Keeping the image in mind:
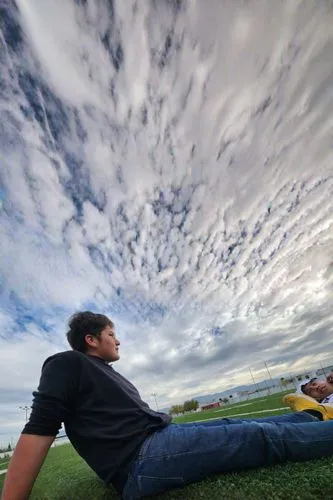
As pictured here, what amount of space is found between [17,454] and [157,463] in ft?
2.73

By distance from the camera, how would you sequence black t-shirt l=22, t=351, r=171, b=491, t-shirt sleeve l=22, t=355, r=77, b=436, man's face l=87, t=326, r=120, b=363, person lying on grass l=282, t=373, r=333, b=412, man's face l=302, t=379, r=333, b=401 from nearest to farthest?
t-shirt sleeve l=22, t=355, r=77, b=436 < black t-shirt l=22, t=351, r=171, b=491 < man's face l=87, t=326, r=120, b=363 < person lying on grass l=282, t=373, r=333, b=412 < man's face l=302, t=379, r=333, b=401

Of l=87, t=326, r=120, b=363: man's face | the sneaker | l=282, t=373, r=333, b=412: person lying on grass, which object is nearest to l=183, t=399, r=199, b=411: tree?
l=282, t=373, r=333, b=412: person lying on grass

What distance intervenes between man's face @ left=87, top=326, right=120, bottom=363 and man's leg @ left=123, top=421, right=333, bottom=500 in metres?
0.73

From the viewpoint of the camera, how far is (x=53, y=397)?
1663mm

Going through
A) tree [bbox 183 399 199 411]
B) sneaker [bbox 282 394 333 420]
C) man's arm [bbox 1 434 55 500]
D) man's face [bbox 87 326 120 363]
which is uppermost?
tree [bbox 183 399 199 411]

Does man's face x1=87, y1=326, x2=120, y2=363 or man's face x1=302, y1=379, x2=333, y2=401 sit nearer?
man's face x1=87, y1=326, x2=120, y2=363

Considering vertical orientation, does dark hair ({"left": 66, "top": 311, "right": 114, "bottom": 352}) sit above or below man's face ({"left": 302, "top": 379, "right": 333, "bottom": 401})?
above

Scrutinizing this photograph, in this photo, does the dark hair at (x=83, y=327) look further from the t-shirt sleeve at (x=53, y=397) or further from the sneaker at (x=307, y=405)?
the sneaker at (x=307, y=405)

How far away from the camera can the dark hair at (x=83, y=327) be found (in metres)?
2.38

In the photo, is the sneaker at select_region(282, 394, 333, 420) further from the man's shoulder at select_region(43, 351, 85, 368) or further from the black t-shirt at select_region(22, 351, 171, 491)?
the man's shoulder at select_region(43, 351, 85, 368)

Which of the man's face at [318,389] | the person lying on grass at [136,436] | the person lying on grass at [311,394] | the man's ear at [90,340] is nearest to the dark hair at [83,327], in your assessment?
the man's ear at [90,340]

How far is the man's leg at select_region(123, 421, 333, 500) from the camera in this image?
1737 millimetres

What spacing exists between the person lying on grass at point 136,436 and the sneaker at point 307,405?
53 centimetres

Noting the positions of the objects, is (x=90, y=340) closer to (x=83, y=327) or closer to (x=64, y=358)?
(x=83, y=327)
